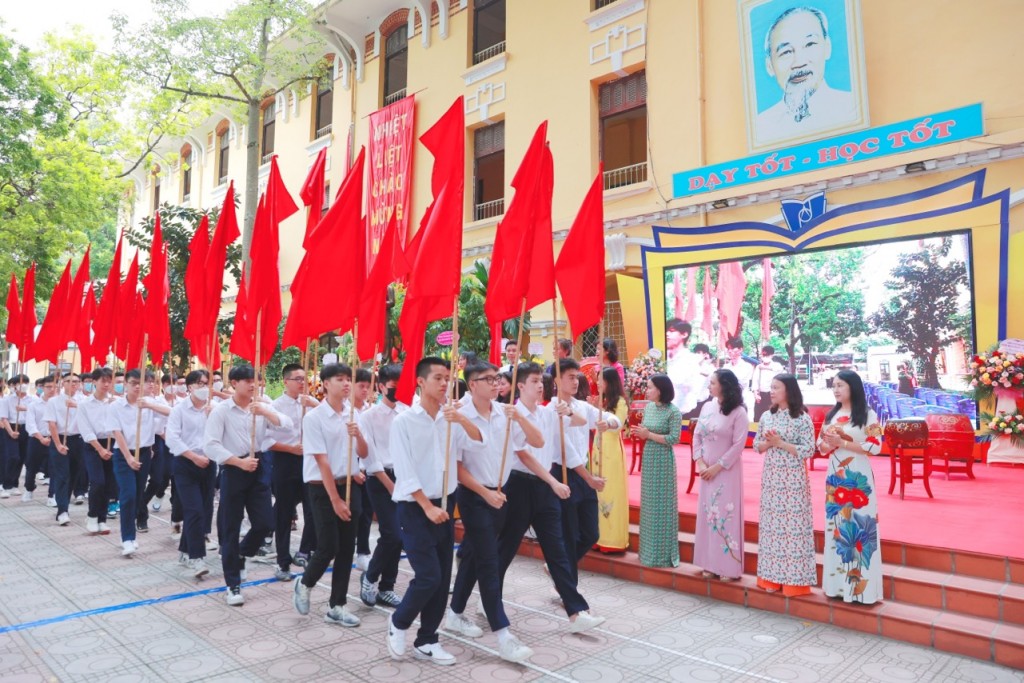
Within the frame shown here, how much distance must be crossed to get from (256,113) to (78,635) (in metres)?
13.1

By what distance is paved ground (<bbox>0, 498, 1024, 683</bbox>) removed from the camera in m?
3.62

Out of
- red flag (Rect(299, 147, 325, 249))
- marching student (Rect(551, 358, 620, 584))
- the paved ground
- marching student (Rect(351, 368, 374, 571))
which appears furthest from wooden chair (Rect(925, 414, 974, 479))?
red flag (Rect(299, 147, 325, 249))

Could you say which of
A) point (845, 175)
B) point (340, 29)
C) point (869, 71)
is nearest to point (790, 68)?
point (869, 71)

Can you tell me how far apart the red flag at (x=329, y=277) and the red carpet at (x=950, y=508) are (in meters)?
3.40

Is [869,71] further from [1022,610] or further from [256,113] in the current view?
[256,113]

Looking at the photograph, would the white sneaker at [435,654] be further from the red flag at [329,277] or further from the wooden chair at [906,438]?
the wooden chair at [906,438]

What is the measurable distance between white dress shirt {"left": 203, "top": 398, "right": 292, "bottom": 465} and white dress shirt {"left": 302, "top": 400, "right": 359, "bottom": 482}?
848 mm

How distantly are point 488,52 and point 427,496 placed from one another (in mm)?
12543

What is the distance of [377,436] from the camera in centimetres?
487

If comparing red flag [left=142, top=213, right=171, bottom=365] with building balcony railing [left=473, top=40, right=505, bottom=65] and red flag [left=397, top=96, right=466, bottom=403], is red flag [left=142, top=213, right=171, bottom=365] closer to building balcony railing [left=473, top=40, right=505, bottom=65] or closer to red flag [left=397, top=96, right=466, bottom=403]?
red flag [left=397, top=96, right=466, bottom=403]

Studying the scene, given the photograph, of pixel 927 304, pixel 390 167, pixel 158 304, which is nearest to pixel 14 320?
pixel 158 304

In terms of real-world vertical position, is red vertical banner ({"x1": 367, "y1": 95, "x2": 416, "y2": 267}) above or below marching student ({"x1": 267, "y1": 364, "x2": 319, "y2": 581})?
above

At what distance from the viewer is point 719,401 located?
5.09 metres

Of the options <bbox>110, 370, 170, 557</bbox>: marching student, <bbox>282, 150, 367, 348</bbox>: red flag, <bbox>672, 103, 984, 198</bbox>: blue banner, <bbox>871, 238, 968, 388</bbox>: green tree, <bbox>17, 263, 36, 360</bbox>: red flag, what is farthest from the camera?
<bbox>17, 263, 36, 360</bbox>: red flag
